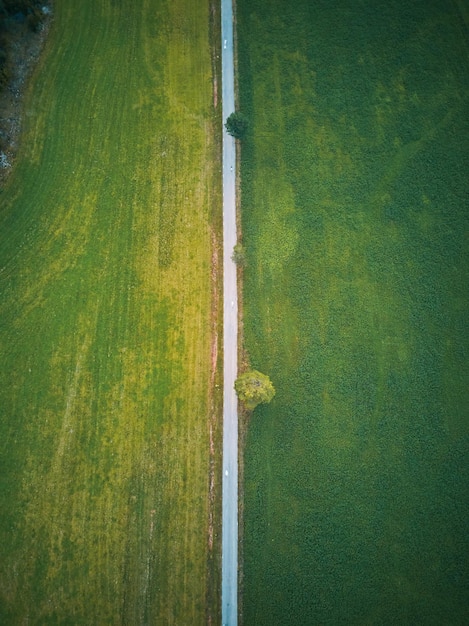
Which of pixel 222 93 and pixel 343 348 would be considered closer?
pixel 343 348

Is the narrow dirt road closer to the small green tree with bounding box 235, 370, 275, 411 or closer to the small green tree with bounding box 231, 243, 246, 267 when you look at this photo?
the small green tree with bounding box 231, 243, 246, 267

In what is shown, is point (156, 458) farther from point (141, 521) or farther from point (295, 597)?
point (295, 597)

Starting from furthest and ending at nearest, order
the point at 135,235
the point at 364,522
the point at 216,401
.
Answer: the point at 135,235 < the point at 216,401 < the point at 364,522

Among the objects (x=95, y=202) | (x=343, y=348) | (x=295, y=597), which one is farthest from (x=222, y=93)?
(x=295, y=597)

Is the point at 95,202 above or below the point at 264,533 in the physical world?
above

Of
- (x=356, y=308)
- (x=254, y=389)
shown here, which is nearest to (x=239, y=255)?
(x=356, y=308)

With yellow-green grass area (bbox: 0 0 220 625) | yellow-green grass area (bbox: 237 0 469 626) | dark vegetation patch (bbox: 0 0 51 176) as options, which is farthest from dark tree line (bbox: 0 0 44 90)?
yellow-green grass area (bbox: 237 0 469 626)
